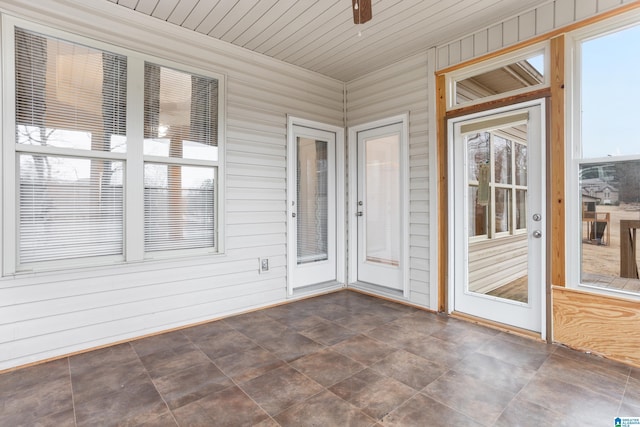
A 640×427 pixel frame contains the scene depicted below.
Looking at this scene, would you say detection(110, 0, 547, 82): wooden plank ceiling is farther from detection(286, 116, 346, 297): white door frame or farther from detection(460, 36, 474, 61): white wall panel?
detection(286, 116, 346, 297): white door frame

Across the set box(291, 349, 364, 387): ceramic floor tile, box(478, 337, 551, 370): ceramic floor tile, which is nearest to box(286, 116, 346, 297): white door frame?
box(291, 349, 364, 387): ceramic floor tile

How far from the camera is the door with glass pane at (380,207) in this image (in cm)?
416

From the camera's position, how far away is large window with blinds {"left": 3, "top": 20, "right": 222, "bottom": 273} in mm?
2533

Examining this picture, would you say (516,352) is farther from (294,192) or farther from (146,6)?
(146,6)

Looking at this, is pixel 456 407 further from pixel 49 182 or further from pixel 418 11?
pixel 49 182

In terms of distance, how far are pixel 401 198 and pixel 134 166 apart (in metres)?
2.88

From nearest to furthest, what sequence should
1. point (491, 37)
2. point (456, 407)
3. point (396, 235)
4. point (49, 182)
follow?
point (456, 407)
point (49, 182)
point (491, 37)
point (396, 235)

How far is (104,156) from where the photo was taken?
9.28ft

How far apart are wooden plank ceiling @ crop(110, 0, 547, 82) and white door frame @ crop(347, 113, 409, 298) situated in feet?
2.67

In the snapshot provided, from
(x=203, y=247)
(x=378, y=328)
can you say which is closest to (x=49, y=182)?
(x=203, y=247)

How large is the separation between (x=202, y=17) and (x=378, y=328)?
3.36 meters

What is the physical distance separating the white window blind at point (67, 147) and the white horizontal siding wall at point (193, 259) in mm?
194

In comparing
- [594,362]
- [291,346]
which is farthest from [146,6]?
[594,362]

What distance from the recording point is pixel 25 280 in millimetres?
2508
